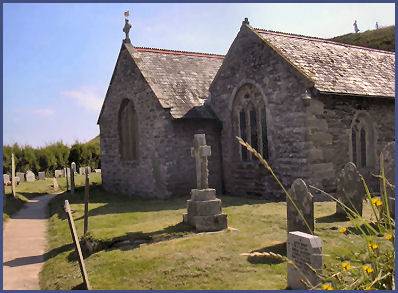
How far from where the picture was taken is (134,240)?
9531mm

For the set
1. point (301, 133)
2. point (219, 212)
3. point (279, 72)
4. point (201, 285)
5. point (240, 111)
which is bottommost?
point (201, 285)

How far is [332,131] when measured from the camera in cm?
1474

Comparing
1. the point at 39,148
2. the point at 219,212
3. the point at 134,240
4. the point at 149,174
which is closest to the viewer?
the point at 134,240

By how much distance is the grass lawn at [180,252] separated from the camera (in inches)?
274

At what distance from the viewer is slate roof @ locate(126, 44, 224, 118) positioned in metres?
17.5

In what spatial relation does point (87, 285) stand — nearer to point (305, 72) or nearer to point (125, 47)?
point (305, 72)

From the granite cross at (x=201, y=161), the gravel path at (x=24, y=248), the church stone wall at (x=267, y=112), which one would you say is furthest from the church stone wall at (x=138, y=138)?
the granite cross at (x=201, y=161)

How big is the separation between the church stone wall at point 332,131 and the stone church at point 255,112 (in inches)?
1.4

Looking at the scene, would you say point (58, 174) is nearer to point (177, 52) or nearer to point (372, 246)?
point (177, 52)

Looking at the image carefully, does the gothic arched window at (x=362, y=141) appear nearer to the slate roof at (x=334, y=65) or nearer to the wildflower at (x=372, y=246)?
the slate roof at (x=334, y=65)

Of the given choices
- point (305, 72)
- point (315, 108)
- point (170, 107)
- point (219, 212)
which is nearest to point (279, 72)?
point (305, 72)

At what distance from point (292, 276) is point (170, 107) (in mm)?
11601

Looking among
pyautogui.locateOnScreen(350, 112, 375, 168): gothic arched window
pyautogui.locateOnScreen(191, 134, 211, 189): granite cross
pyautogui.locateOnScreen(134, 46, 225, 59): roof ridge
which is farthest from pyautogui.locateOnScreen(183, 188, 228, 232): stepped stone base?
pyautogui.locateOnScreen(134, 46, 225, 59): roof ridge

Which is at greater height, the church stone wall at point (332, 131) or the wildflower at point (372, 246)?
the church stone wall at point (332, 131)
